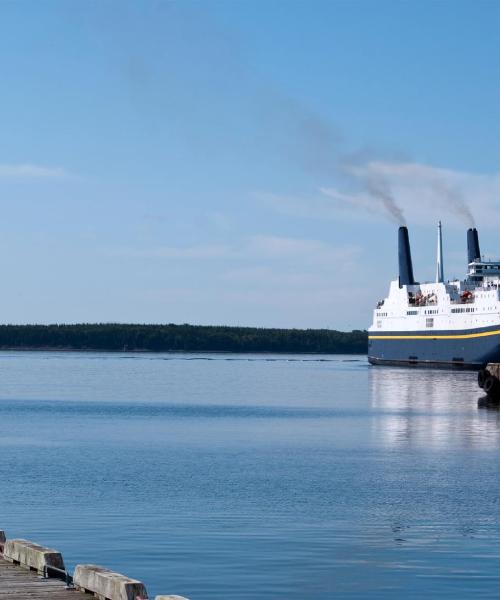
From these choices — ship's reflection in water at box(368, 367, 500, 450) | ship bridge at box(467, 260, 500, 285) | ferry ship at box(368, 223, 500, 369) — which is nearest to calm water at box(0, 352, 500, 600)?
ship's reflection in water at box(368, 367, 500, 450)

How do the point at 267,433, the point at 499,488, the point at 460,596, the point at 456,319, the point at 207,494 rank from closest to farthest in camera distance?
the point at 460,596 → the point at 207,494 → the point at 499,488 → the point at 267,433 → the point at 456,319

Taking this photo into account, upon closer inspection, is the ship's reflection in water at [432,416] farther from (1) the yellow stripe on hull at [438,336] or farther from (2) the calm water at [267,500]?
(1) the yellow stripe on hull at [438,336]

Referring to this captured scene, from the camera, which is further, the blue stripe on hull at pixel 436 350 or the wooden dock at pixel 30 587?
the blue stripe on hull at pixel 436 350

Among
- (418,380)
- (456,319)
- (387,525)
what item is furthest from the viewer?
(456,319)

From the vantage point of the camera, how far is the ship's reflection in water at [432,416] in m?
42.8

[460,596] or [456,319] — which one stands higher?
[456,319]

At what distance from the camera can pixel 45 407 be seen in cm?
6500

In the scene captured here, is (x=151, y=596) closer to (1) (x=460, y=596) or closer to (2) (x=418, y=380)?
(1) (x=460, y=596)

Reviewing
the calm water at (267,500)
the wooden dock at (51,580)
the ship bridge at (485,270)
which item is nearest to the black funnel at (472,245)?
the ship bridge at (485,270)

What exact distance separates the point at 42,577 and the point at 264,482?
47.6 feet

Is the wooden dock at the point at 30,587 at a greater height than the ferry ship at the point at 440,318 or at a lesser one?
lesser

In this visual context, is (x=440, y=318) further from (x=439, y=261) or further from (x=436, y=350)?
(x=439, y=261)

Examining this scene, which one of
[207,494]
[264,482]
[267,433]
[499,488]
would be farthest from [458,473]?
[267,433]

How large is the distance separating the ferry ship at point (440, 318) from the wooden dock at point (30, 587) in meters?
88.4
